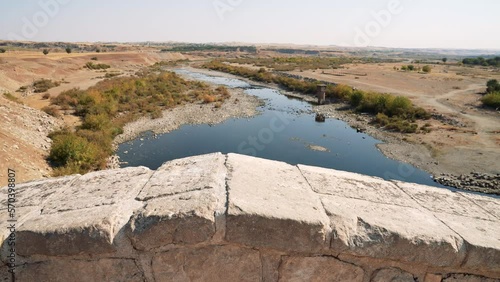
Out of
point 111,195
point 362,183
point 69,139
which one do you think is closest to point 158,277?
point 111,195

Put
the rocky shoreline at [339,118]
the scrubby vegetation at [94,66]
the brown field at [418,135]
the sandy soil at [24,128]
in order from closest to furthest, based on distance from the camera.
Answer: the sandy soil at [24,128] → the brown field at [418,135] → the rocky shoreline at [339,118] → the scrubby vegetation at [94,66]

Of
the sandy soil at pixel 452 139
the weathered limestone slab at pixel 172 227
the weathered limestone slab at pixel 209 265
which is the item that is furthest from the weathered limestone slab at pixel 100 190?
the sandy soil at pixel 452 139

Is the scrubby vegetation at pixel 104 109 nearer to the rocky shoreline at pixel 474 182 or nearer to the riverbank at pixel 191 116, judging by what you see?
the riverbank at pixel 191 116

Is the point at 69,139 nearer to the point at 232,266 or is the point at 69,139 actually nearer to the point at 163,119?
the point at 163,119

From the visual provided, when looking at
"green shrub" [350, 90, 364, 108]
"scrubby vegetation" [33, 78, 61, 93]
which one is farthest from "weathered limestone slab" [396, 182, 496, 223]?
"scrubby vegetation" [33, 78, 61, 93]

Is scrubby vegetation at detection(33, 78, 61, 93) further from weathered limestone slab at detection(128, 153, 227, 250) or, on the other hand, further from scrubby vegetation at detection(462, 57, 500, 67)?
scrubby vegetation at detection(462, 57, 500, 67)

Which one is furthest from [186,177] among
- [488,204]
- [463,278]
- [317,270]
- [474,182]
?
[474,182]

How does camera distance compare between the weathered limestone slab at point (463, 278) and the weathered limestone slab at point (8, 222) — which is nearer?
the weathered limestone slab at point (8, 222)
